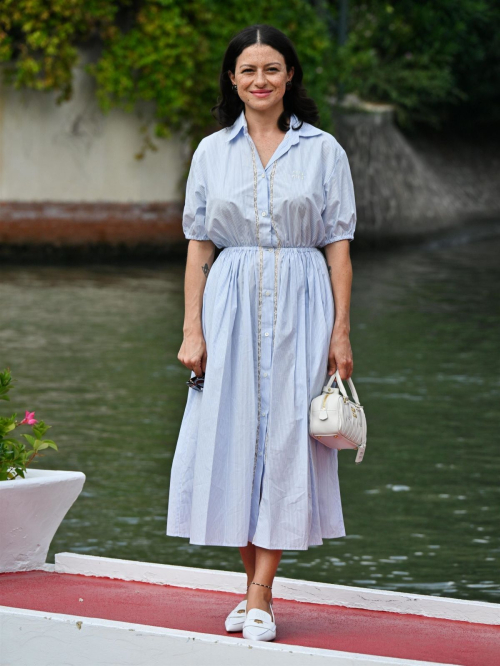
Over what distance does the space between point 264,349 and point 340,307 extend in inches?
11.1

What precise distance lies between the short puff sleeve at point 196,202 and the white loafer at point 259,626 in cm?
119

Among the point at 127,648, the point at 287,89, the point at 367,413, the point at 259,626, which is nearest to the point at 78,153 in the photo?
the point at 367,413

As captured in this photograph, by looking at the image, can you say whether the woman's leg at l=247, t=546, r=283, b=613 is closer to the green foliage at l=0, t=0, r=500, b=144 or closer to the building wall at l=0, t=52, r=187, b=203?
the green foliage at l=0, t=0, r=500, b=144

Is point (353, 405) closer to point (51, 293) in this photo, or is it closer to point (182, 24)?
point (51, 293)

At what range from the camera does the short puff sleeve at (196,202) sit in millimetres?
4398

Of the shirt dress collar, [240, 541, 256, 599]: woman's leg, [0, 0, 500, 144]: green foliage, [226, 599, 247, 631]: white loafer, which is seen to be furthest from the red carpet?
[0, 0, 500, 144]: green foliage

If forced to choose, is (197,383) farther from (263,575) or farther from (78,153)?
(78,153)

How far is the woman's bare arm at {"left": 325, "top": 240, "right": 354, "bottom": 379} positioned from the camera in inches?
171

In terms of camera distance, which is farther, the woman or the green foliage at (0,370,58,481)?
the green foliage at (0,370,58,481)

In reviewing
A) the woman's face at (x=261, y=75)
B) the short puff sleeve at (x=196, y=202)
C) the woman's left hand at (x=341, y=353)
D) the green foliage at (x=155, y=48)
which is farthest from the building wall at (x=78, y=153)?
the woman's left hand at (x=341, y=353)

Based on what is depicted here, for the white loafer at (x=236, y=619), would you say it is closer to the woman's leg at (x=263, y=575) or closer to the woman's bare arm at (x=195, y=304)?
the woman's leg at (x=263, y=575)

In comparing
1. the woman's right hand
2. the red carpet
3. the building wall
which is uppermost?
the building wall

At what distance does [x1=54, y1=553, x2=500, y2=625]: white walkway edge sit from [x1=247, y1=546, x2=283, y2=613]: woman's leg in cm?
42

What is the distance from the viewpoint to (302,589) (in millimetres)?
4703
